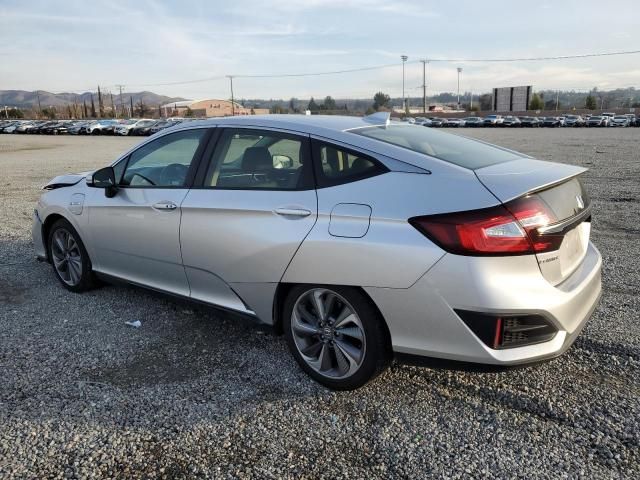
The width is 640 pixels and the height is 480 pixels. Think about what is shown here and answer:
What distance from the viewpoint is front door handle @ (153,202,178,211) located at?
3.95 m

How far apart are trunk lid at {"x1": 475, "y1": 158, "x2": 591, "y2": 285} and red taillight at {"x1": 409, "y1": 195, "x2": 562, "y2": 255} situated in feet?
0.18

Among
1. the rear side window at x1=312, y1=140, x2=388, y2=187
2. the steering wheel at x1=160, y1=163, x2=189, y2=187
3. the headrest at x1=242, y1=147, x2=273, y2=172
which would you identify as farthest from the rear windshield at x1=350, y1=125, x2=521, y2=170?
the steering wheel at x1=160, y1=163, x2=189, y2=187

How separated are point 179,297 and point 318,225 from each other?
1513 mm

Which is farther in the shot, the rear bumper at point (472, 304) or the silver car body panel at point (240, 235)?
the silver car body panel at point (240, 235)

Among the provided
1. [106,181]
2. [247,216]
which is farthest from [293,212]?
[106,181]

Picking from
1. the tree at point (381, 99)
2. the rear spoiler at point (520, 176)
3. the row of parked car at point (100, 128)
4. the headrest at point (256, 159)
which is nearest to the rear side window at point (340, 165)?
the headrest at point (256, 159)

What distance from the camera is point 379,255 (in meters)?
2.90

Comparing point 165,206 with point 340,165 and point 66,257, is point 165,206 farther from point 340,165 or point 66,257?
point 66,257

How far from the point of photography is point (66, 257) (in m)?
5.20

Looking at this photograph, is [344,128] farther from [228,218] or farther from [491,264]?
[491,264]

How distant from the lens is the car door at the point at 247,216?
331 centimetres

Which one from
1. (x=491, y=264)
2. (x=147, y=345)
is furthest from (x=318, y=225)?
(x=147, y=345)

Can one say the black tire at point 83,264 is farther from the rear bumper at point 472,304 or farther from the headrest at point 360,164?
the rear bumper at point 472,304

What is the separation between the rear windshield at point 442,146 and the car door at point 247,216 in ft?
1.71
